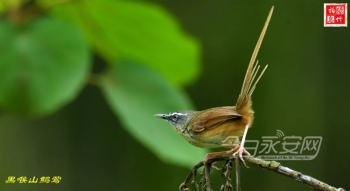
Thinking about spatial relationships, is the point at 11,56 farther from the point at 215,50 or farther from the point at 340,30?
the point at 340,30

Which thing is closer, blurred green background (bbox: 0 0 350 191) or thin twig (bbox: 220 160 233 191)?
thin twig (bbox: 220 160 233 191)

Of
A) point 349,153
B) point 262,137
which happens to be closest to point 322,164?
point 349,153

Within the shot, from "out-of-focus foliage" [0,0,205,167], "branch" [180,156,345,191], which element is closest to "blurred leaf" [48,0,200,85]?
"out-of-focus foliage" [0,0,205,167]

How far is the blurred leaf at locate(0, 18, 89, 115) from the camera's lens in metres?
0.52

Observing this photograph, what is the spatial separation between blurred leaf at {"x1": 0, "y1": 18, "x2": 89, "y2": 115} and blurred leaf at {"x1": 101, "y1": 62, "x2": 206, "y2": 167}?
42 mm

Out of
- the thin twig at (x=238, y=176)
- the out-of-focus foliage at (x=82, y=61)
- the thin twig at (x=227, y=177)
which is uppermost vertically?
the out-of-focus foliage at (x=82, y=61)

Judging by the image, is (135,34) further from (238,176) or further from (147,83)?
(238,176)

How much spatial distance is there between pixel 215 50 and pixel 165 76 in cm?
32

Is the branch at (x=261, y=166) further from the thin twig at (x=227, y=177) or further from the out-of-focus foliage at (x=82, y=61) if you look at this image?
the out-of-focus foliage at (x=82, y=61)

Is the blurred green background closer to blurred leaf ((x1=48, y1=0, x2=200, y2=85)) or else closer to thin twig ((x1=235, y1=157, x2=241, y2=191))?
blurred leaf ((x1=48, y1=0, x2=200, y2=85))

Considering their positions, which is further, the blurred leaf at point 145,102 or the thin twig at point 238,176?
the blurred leaf at point 145,102

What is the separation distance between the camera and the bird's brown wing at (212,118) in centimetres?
49

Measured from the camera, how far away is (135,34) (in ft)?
1.88

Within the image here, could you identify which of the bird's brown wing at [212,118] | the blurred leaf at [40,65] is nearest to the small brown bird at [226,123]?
the bird's brown wing at [212,118]
